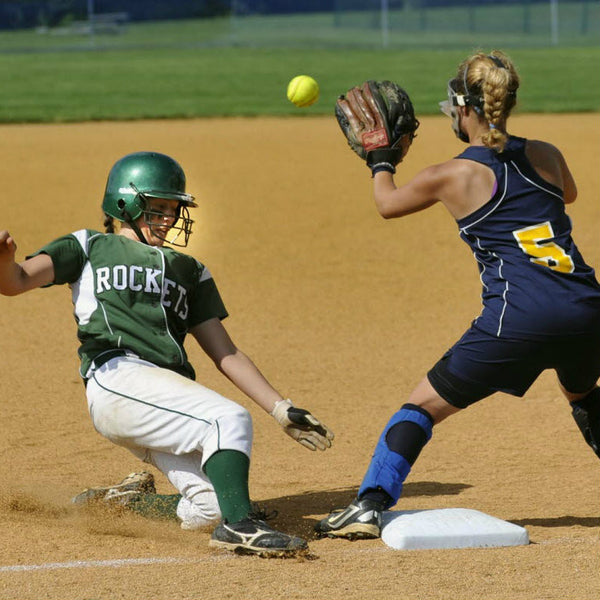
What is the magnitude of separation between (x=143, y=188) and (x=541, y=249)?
154cm

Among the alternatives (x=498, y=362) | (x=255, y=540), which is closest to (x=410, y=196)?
(x=498, y=362)

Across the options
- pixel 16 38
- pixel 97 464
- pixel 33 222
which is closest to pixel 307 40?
pixel 16 38

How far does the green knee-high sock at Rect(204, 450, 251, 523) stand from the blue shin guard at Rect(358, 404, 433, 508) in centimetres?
50

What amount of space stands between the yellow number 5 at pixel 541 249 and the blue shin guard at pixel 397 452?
708 millimetres

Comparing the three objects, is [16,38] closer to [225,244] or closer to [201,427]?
[225,244]

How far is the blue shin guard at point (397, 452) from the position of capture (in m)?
4.07

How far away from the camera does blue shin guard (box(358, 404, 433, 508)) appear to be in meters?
4.07

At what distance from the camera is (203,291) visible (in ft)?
14.5

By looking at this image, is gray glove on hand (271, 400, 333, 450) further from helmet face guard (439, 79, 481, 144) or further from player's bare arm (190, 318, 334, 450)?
helmet face guard (439, 79, 481, 144)

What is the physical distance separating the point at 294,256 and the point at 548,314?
5.39 meters

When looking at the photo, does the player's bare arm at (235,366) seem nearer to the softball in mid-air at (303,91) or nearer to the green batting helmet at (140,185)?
the green batting helmet at (140,185)

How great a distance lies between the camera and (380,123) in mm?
4363

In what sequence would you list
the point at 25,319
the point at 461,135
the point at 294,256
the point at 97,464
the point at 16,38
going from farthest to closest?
1. the point at 16,38
2. the point at 294,256
3. the point at 25,319
4. the point at 97,464
5. the point at 461,135

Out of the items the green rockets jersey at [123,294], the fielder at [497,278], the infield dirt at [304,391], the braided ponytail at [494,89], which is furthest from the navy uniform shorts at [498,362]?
the green rockets jersey at [123,294]
